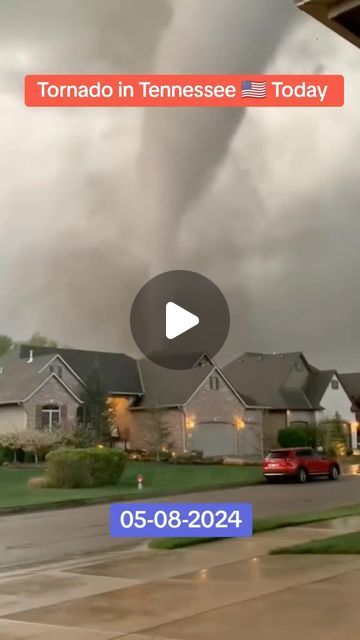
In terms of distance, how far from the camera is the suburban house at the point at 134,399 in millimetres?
41969

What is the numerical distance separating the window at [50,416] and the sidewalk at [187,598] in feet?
102

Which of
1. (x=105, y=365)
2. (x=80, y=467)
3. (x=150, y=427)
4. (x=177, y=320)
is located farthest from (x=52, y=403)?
(x=177, y=320)

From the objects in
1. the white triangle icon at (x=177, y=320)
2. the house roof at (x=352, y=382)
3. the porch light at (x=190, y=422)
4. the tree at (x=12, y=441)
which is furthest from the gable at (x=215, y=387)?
the white triangle icon at (x=177, y=320)

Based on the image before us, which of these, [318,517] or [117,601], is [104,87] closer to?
[117,601]

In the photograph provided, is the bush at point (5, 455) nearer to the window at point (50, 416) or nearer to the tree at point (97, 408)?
the window at point (50, 416)

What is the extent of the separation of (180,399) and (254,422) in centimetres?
671

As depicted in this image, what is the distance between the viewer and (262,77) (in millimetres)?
9383

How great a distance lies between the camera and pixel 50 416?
138 ft

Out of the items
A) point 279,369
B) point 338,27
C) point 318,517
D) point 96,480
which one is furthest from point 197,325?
point 279,369

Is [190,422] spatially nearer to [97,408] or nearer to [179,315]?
[97,408]

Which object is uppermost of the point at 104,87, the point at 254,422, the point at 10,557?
the point at 104,87

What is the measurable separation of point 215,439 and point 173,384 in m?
4.20

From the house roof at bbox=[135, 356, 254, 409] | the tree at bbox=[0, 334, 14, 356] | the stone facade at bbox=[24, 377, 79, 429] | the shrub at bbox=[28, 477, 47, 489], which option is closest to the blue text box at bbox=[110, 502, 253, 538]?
the shrub at bbox=[28, 477, 47, 489]

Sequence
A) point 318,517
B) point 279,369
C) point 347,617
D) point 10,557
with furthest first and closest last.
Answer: point 279,369 → point 318,517 → point 10,557 → point 347,617
